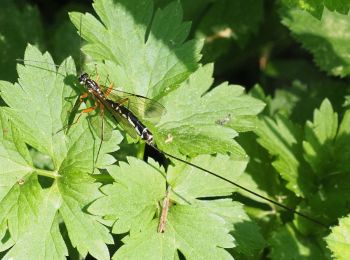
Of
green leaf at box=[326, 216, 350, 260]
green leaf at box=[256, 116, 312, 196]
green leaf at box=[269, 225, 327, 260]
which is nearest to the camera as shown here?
green leaf at box=[326, 216, 350, 260]

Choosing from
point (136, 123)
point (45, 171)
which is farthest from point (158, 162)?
point (45, 171)

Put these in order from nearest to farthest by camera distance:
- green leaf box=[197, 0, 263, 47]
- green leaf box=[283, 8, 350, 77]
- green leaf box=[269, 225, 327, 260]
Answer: green leaf box=[269, 225, 327, 260]
green leaf box=[283, 8, 350, 77]
green leaf box=[197, 0, 263, 47]

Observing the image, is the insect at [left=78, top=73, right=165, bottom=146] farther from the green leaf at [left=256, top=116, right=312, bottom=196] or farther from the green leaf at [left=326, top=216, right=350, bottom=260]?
the green leaf at [left=326, top=216, right=350, bottom=260]

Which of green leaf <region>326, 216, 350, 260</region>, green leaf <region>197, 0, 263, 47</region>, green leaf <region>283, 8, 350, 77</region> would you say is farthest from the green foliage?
green leaf <region>197, 0, 263, 47</region>

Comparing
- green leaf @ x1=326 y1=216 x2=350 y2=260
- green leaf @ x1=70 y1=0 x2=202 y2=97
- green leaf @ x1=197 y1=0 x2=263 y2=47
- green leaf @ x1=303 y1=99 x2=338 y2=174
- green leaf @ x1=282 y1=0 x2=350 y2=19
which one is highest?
green leaf @ x1=70 y1=0 x2=202 y2=97

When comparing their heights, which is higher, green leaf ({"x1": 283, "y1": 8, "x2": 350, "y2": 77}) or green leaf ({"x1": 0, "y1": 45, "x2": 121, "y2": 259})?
green leaf ({"x1": 0, "y1": 45, "x2": 121, "y2": 259})

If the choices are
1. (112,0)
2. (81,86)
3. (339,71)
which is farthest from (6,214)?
(339,71)
